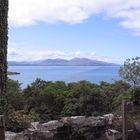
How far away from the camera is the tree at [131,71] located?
13441 mm

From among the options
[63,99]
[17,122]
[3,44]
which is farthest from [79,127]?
[63,99]

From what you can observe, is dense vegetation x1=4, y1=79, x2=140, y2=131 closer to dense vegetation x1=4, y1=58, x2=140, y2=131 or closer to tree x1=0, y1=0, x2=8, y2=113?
dense vegetation x1=4, y1=58, x2=140, y2=131

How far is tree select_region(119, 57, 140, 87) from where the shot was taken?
13441mm

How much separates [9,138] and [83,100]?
5.93 m

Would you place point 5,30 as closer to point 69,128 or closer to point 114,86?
point 69,128

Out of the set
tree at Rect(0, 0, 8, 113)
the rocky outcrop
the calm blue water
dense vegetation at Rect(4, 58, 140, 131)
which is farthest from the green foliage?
the calm blue water

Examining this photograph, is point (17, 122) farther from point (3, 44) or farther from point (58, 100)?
point (58, 100)

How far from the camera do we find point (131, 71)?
14.1 metres

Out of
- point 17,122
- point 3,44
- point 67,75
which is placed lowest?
point 17,122

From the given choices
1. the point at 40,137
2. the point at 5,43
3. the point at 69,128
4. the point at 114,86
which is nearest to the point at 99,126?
the point at 69,128

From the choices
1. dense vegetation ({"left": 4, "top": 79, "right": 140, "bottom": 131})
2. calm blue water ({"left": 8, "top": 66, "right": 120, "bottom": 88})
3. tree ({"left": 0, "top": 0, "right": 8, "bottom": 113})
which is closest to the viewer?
tree ({"left": 0, "top": 0, "right": 8, "bottom": 113})

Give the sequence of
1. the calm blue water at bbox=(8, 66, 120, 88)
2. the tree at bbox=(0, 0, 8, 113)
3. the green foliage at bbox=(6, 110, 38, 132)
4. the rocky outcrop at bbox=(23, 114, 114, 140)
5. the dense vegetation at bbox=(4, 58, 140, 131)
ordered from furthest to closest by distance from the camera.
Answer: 1. the calm blue water at bbox=(8, 66, 120, 88)
2. the dense vegetation at bbox=(4, 58, 140, 131)
3. the green foliage at bbox=(6, 110, 38, 132)
4. the tree at bbox=(0, 0, 8, 113)
5. the rocky outcrop at bbox=(23, 114, 114, 140)

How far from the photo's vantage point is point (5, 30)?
10633 mm

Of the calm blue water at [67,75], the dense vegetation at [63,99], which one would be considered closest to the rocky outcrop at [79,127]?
the dense vegetation at [63,99]
